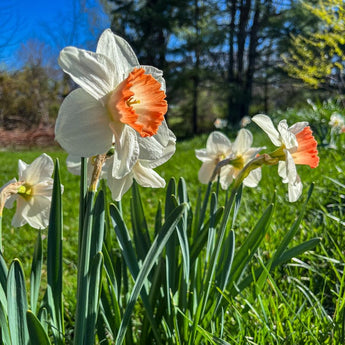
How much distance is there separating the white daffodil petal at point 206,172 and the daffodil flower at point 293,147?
0.27 metres

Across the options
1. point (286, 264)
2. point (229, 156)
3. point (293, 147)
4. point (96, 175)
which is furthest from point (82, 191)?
point (286, 264)

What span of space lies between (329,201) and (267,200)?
0.35m

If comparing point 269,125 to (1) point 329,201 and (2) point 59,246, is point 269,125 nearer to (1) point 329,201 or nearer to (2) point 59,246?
(2) point 59,246

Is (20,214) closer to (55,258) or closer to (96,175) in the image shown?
(55,258)

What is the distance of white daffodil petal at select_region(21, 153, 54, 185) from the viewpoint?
0.62 metres

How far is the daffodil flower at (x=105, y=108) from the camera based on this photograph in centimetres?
41

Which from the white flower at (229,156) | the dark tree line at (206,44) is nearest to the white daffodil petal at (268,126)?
the white flower at (229,156)

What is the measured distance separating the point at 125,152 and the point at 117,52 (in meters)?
0.14

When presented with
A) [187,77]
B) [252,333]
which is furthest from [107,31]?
[187,77]

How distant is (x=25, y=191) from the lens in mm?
612

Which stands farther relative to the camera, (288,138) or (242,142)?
(242,142)

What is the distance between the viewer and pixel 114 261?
30.2 inches

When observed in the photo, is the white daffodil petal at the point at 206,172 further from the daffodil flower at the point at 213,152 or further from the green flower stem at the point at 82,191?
the green flower stem at the point at 82,191

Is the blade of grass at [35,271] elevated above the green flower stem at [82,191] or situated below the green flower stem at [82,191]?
below
